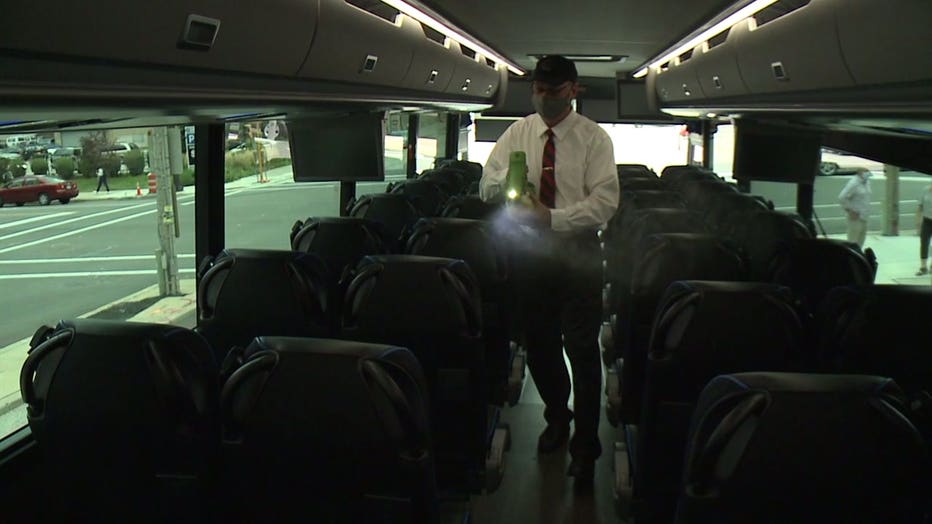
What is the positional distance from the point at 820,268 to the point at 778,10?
1.56 m

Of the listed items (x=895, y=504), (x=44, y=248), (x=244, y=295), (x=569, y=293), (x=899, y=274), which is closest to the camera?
(x=895, y=504)

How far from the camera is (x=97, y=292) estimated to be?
4555 mm

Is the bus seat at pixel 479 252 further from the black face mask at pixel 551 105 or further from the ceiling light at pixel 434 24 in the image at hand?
the ceiling light at pixel 434 24

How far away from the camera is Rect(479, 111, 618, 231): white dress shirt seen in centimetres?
404

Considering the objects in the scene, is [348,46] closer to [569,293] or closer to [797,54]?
[569,293]

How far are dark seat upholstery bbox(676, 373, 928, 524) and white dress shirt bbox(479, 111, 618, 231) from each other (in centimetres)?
199

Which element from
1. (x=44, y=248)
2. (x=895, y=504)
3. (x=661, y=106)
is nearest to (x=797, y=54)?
(x=895, y=504)

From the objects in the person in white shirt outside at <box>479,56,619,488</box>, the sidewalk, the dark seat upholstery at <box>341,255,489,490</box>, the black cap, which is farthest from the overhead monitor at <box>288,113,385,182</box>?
the dark seat upholstery at <box>341,255,489,490</box>

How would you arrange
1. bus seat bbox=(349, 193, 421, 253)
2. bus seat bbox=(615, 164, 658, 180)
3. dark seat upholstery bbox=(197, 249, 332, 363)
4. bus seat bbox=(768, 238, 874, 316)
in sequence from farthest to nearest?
bus seat bbox=(615, 164, 658, 180) → bus seat bbox=(349, 193, 421, 253) → bus seat bbox=(768, 238, 874, 316) → dark seat upholstery bbox=(197, 249, 332, 363)

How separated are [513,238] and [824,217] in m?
7.00

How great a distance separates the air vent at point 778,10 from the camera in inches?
168

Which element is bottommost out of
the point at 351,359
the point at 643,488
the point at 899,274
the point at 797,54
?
the point at 643,488

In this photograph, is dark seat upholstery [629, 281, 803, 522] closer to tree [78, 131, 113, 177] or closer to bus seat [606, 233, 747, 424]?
bus seat [606, 233, 747, 424]

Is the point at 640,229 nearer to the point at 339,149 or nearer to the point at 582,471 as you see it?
the point at 582,471
